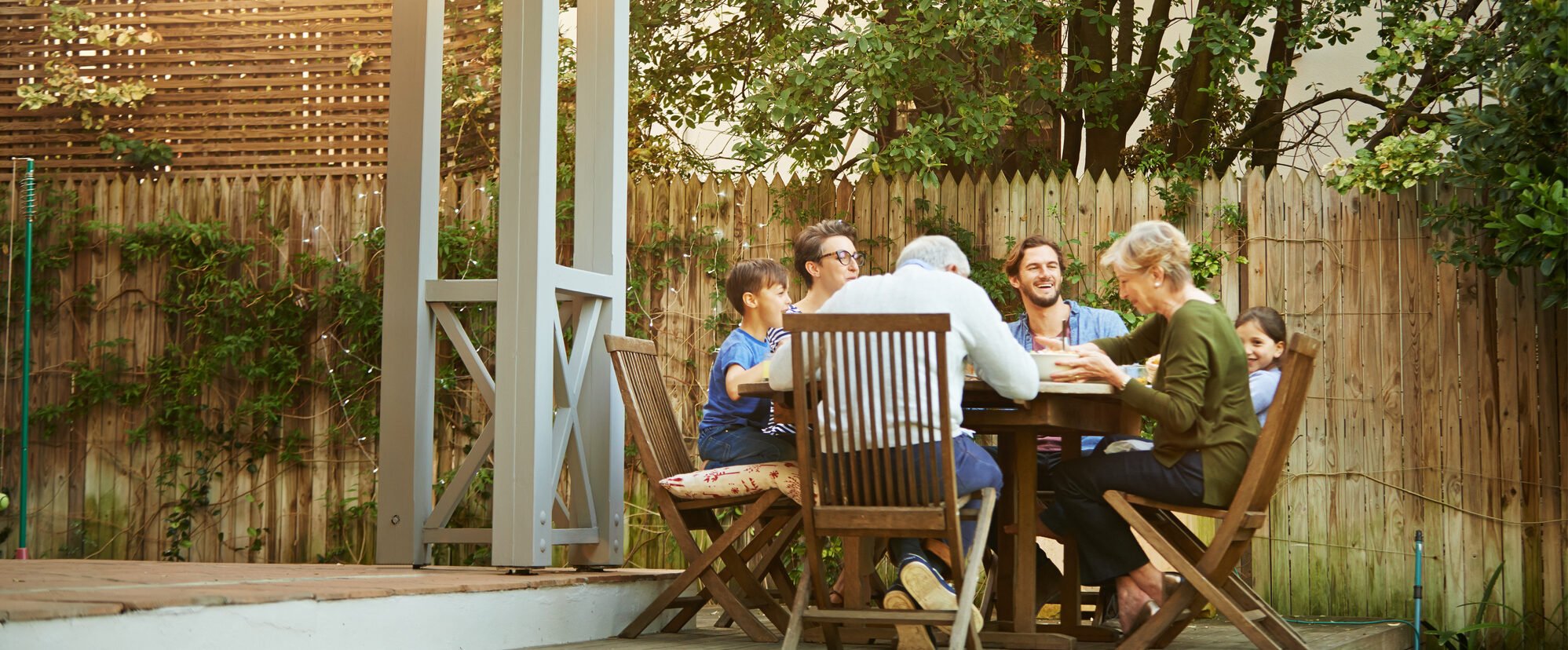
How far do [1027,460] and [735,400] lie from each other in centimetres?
108

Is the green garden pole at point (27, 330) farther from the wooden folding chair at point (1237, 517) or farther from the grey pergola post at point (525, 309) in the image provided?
the wooden folding chair at point (1237, 517)

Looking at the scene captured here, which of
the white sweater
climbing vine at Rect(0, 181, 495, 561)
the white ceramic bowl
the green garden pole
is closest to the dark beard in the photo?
the white ceramic bowl

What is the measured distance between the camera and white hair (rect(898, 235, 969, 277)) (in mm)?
3762

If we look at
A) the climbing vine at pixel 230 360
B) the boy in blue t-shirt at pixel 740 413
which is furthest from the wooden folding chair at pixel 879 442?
the climbing vine at pixel 230 360

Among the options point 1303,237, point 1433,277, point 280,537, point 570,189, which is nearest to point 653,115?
point 570,189

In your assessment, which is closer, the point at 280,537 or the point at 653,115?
the point at 280,537

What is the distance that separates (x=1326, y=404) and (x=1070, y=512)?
2372mm

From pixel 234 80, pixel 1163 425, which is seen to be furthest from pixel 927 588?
pixel 234 80

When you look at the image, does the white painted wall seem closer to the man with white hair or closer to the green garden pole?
the man with white hair

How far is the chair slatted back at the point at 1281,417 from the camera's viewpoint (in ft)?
11.4

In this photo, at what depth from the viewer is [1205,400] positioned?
366 cm

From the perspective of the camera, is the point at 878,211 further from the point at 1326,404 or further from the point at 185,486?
the point at 185,486

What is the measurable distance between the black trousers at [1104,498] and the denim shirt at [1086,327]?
49.7 inches

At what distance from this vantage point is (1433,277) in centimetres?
562
